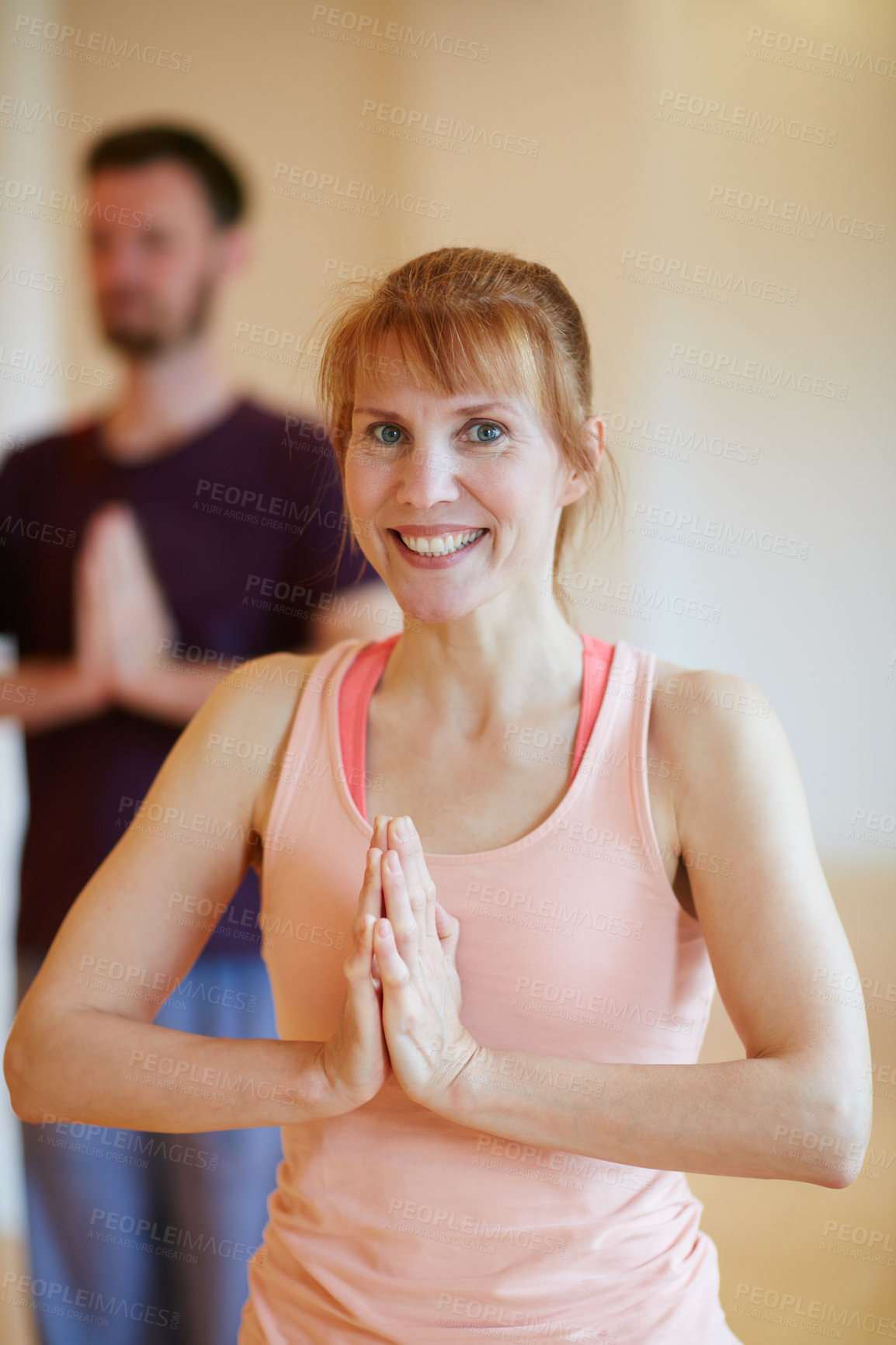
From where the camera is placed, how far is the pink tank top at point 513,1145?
0.90 metres

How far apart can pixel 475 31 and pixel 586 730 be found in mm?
1679

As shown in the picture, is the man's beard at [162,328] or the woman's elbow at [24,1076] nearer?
the woman's elbow at [24,1076]

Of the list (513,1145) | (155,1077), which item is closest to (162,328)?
(155,1077)

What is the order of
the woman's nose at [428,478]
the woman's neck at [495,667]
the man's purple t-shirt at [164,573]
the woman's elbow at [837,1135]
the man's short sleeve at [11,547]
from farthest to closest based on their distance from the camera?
the man's short sleeve at [11,547] < the man's purple t-shirt at [164,573] < the woman's neck at [495,667] < the woman's nose at [428,478] < the woman's elbow at [837,1135]

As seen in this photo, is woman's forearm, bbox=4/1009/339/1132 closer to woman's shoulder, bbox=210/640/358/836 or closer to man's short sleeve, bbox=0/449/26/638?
woman's shoulder, bbox=210/640/358/836

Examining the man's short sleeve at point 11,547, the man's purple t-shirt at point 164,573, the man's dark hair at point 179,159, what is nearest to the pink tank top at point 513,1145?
the man's purple t-shirt at point 164,573

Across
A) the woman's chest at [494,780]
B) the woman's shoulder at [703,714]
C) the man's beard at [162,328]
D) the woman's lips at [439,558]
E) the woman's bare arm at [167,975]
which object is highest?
the man's beard at [162,328]

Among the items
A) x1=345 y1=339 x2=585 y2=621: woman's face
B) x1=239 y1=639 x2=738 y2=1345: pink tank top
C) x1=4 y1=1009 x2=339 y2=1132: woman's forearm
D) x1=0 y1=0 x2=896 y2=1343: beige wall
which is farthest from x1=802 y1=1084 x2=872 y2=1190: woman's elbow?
x1=0 y1=0 x2=896 y2=1343: beige wall

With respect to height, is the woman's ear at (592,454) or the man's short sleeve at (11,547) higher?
the woman's ear at (592,454)

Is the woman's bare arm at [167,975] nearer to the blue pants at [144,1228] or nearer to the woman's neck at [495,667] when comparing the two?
the woman's neck at [495,667]

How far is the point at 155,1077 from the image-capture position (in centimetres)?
94

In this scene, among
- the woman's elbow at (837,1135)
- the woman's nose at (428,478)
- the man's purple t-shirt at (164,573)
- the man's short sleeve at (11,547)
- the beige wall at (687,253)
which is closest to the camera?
the woman's elbow at (837,1135)

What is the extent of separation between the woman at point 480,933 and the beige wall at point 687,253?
1.09 meters

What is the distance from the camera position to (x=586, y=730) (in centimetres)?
100
